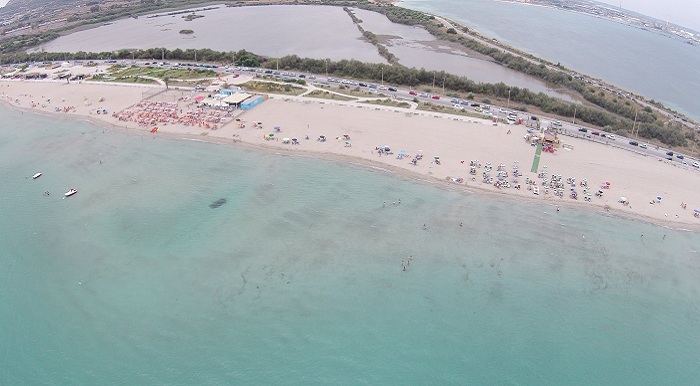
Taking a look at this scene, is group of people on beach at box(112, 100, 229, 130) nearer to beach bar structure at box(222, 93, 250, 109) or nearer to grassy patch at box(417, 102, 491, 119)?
beach bar structure at box(222, 93, 250, 109)

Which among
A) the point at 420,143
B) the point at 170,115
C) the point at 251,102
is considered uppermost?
the point at 251,102

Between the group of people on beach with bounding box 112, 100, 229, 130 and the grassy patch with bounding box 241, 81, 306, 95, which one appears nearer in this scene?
the group of people on beach with bounding box 112, 100, 229, 130

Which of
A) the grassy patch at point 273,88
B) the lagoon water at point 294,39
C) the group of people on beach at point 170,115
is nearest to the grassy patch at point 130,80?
the group of people on beach at point 170,115

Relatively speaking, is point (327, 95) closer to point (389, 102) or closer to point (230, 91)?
point (389, 102)

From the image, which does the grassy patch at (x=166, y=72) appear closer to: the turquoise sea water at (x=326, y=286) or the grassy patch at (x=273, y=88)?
the grassy patch at (x=273, y=88)

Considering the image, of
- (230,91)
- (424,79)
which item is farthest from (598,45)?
(230,91)

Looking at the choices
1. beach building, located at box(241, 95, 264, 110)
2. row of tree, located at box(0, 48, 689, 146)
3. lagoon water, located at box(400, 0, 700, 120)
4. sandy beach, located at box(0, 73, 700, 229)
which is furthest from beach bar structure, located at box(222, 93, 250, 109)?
lagoon water, located at box(400, 0, 700, 120)
